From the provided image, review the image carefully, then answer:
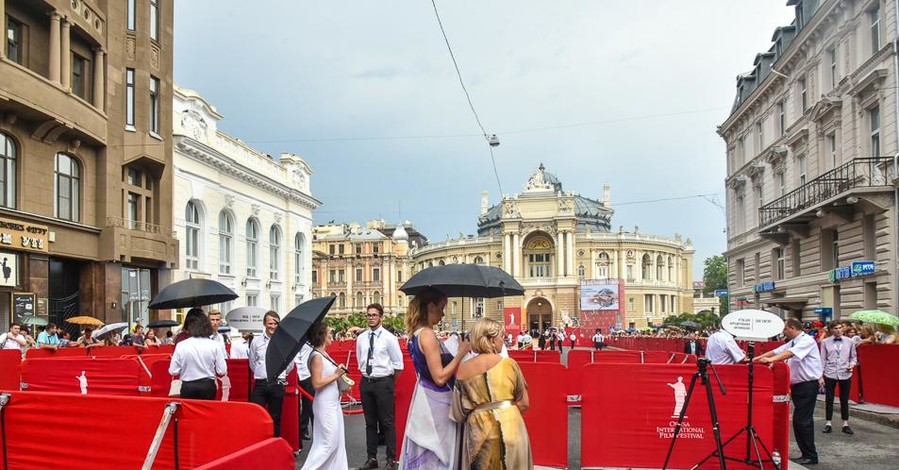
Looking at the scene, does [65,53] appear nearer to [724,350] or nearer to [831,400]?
[724,350]

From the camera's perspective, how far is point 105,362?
10758 millimetres

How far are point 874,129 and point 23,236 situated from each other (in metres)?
24.8

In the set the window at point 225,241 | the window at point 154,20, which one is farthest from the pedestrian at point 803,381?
the window at point 225,241

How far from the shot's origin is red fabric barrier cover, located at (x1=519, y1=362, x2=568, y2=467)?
29.6ft

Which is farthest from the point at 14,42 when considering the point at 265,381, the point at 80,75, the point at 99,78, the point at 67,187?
the point at 265,381

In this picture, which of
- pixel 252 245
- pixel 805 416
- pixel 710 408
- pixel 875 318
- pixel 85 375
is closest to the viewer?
Result: pixel 710 408

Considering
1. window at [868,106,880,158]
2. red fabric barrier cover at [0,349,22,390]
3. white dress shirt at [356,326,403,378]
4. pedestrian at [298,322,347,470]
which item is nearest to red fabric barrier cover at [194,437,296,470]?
pedestrian at [298,322,347,470]

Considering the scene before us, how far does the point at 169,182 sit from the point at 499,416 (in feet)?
86.5

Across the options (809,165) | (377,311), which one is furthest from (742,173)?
(377,311)

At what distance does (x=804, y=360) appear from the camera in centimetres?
981

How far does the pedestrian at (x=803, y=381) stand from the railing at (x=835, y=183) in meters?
14.9

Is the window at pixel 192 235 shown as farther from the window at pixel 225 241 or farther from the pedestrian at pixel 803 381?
the pedestrian at pixel 803 381

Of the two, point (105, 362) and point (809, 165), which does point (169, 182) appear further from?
point (809, 165)

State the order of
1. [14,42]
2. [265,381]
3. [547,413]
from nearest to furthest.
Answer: [547,413] < [265,381] < [14,42]
